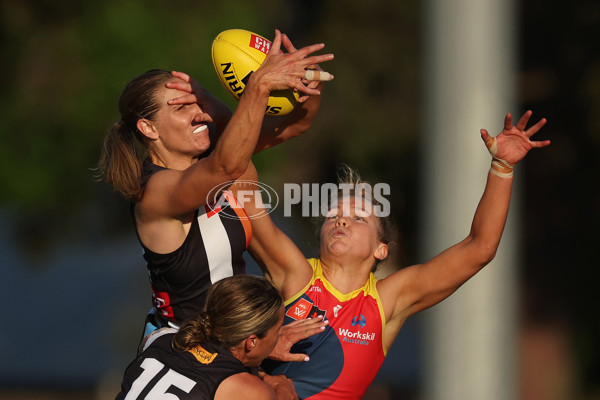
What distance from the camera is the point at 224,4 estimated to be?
35.7 feet

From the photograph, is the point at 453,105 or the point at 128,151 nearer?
the point at 453,105

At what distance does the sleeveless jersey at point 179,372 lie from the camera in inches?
144

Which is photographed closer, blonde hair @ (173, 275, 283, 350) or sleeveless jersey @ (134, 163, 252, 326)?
blonde hair @ (173, 275, 283, 350)

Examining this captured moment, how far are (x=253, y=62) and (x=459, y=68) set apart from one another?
988mm

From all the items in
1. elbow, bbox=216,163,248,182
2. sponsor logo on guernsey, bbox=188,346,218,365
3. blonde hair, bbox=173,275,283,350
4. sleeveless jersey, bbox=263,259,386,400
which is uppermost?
elbow, bbox=216,163,248,182

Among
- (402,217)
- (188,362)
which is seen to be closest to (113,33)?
(402,217)

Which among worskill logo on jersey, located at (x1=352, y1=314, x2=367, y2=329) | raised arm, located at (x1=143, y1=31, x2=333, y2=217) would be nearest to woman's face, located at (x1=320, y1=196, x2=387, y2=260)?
worskill logo on jersey, located at (x1=352, y1=314, x2=367, y2=329)

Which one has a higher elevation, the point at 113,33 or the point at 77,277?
the point at 113,33

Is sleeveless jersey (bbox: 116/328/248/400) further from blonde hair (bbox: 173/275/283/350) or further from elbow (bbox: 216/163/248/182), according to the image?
elbow (bbox: 216/163/248/182)

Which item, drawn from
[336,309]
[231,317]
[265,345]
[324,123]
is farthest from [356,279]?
[324,123]

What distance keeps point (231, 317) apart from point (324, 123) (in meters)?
8.41

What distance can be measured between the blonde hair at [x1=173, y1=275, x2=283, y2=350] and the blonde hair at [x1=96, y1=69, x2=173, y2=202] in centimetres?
60

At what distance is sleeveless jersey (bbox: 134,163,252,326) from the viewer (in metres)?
4.14

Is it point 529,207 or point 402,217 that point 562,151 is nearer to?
point 529,207
